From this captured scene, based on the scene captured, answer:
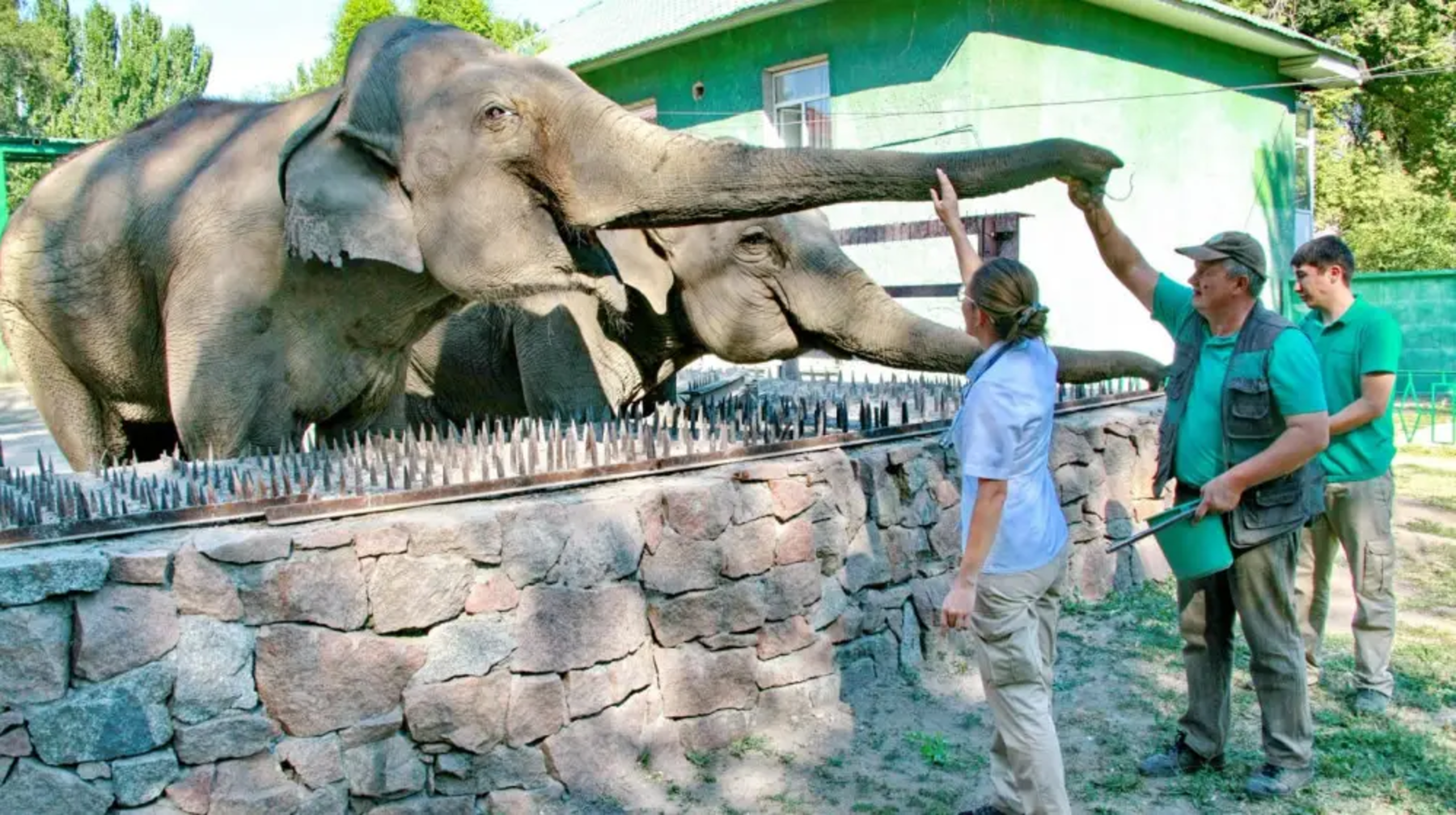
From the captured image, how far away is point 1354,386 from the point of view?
487cm

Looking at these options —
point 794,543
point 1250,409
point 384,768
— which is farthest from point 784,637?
point 1250,409

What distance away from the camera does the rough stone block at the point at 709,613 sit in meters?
4.16

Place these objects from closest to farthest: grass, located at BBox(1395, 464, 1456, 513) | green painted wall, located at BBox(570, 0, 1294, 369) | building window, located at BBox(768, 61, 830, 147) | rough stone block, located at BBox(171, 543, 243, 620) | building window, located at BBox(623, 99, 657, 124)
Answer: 1. rough stone block, located at BBox(171, 543, 243, 620)
2. grass, located at BBox(1395, 464, 1456, 513)
3. green painted wall, located at BBox(570, 0, 1294, 369)
4. building window, located at BBox(768, 61, 830, 147)
5. building window, located at BBox(623, 99, 657, 124)

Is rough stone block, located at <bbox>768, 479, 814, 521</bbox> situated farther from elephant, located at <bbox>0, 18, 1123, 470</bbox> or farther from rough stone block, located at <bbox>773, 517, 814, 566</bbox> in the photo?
elephant, located at <bbox>0, 18, 1123, 470</bbox>

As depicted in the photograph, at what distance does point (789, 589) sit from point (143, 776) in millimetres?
2328

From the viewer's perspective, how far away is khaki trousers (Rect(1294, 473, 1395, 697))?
489 cm

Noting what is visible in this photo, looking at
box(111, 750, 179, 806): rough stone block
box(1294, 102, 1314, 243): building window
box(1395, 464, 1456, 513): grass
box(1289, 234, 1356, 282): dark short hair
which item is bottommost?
box(1395, 464, 1456, 513): grass

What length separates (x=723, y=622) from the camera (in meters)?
4.32

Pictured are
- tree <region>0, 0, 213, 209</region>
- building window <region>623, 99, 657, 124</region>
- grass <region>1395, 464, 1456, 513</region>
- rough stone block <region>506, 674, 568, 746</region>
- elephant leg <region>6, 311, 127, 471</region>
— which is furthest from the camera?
tree <region>0, 0, 213, 209</region>

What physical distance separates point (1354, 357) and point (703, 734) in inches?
121

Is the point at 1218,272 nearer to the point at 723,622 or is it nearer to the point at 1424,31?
the point at 723,622

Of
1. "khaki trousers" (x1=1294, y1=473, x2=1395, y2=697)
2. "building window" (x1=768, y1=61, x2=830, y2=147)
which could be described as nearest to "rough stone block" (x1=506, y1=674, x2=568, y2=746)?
"khaki trousers" (x1=1294, y1=473, x2=1395, y2=697)

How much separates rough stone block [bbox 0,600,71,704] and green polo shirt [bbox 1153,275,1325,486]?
348cm

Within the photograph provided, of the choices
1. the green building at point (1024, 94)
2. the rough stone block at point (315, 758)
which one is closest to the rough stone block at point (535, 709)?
the rough stone block at point (315, 758)
